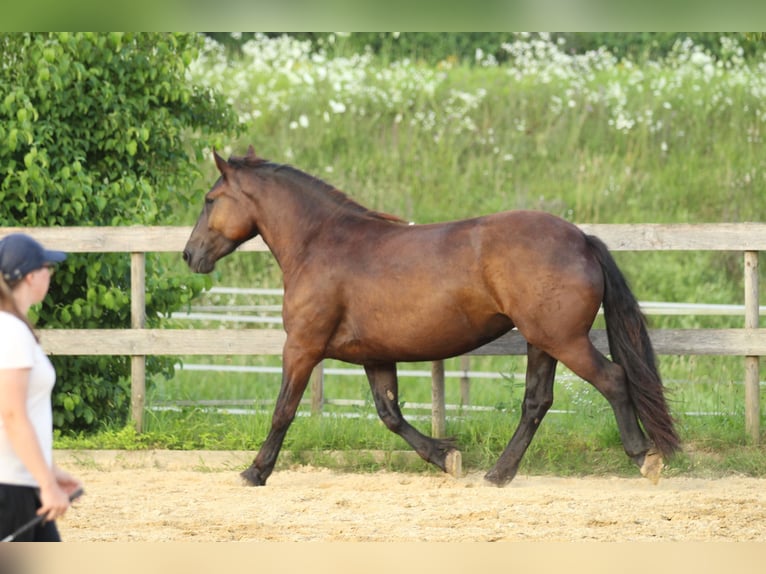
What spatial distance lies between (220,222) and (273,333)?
34.6 inches

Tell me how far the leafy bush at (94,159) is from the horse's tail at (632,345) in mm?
3235

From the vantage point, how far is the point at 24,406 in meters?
2.74

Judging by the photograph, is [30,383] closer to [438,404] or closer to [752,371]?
[438,404]

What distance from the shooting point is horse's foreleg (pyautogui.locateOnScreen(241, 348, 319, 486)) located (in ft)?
21.5

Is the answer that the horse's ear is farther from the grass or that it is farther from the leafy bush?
the grass

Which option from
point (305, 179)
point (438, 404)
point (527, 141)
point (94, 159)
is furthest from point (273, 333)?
point (527, 141)

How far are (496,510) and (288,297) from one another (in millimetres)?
1924

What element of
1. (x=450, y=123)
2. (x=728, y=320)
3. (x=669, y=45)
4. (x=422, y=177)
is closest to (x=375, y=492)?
(x=728, y=320)

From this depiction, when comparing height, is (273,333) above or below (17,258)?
below

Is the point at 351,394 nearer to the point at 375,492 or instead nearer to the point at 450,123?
the point at 375,492

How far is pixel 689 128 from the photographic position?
15141 mm

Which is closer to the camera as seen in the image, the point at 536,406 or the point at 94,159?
the point at 536,406

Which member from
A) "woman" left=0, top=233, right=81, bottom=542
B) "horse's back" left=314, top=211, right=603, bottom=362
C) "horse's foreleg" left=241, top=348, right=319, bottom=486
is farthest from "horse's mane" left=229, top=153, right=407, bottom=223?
"woman" left=0, top=233, right=81, bottom=542
